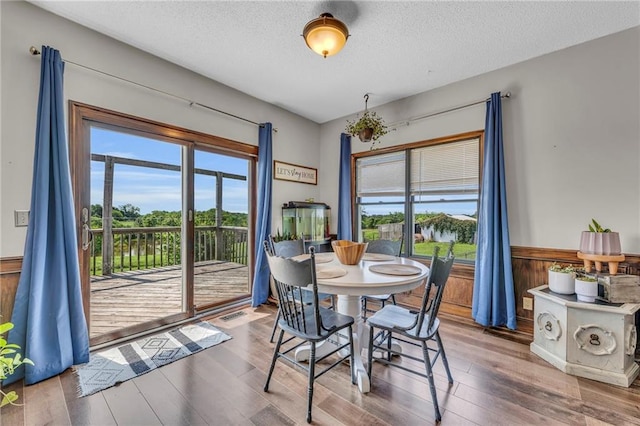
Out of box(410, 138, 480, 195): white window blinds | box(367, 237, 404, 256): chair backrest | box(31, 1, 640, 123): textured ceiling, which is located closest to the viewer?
box(31, 1, 640, 123): textured ceiling

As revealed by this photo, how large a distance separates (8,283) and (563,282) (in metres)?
4.18

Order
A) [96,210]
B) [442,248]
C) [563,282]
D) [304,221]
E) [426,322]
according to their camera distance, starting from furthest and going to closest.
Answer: [304,221] < [442,248] < [96,210] < [563,282] < [426,322]

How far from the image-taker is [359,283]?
1.70 m

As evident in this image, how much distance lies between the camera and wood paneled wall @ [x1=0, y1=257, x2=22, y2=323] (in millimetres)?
1932

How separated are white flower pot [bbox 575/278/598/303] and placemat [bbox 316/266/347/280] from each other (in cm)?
184

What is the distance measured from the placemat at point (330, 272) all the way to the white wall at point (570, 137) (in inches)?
79.2

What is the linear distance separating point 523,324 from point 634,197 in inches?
56.2

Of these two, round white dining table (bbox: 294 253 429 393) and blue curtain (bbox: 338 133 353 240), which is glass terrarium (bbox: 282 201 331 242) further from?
round white dining table (bbox: 294 253 429 393)

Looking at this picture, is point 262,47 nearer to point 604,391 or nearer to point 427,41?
point 427,41

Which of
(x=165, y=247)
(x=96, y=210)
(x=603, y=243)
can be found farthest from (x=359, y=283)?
(x=165, y=247)

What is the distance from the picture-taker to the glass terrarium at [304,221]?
4004 millimetres

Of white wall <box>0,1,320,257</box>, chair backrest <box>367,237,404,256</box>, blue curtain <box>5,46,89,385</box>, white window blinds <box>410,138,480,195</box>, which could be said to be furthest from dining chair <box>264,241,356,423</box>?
white window blinds <box>410,138,480,195</box>

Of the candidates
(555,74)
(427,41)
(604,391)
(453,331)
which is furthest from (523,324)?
(427,41)

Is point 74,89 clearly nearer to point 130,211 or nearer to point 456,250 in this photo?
point 130,211
